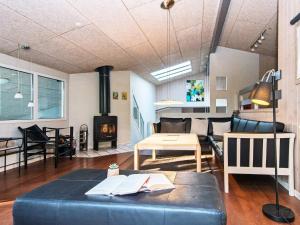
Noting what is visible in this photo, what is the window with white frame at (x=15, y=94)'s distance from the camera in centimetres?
414

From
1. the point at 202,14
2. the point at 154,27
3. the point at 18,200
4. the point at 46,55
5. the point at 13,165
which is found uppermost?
the point at 202,14

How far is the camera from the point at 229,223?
1.97 meters

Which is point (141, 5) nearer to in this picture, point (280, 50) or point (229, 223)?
point (280, 50)

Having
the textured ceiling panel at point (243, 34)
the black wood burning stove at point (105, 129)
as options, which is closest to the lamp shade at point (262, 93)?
the textured ceiling panel at point (243, 34)

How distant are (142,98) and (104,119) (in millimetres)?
2432

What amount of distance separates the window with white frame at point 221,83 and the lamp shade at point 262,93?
16.6ft

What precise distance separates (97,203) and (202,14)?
4039 mm

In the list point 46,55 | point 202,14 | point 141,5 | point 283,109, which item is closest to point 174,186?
point 283,109

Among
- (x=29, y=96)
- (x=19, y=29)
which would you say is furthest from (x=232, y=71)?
(x=19, y=29)

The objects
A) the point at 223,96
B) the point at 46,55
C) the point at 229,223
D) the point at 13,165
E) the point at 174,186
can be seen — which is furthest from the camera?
the point at 223,96

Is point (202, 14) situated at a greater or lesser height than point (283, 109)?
greater

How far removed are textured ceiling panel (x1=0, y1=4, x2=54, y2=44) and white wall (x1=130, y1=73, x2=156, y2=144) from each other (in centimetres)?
328

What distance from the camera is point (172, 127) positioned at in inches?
218

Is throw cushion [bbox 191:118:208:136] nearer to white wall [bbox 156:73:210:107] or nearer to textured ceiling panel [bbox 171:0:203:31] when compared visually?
textured ceiling panel [bbox 171:0:203:31]
